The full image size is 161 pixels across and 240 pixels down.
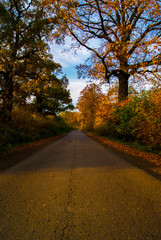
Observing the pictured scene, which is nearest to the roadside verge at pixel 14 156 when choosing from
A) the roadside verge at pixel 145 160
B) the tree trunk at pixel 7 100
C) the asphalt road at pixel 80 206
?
the asphalt road at pixel 80 206

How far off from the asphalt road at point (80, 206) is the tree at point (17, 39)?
6852 millimetres

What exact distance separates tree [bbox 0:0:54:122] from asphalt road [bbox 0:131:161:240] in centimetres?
685

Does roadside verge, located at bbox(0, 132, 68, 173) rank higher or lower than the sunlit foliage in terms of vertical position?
lower

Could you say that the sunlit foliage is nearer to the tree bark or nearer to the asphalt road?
the asphalt road

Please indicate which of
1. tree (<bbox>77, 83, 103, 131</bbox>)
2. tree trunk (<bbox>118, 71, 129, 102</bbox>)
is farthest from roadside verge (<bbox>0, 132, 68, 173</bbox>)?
tree (<bbox>77, 83, 103, 131</bbox>)

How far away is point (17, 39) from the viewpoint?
402 inches

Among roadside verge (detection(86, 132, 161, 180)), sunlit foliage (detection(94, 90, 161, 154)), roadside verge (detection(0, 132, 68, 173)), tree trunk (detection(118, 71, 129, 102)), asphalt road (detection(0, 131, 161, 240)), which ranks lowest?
roadside verge (detection(0, 132, 68, 173))

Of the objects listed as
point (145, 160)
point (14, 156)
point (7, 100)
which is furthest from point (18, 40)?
point (145, 160)

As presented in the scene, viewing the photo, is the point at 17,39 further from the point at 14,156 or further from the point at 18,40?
the point at 14,156

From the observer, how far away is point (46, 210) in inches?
84.0

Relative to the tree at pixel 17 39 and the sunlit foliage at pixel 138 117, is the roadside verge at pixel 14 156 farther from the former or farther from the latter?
the sunlit foliage at pixel 138 117

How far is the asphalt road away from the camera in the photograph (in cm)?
168

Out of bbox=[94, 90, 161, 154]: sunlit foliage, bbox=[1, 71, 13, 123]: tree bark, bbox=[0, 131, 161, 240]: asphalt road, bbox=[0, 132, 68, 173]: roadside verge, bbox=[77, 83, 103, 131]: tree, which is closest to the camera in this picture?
bbox=[0, 131, 161, 240]: asphalt road

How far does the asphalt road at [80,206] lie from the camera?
5.52ft
